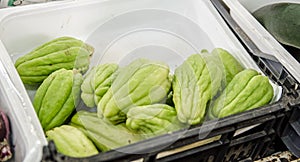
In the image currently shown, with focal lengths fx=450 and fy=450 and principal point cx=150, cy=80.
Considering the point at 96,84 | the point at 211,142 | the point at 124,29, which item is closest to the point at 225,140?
the point at 211,142

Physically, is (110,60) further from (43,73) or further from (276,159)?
(276,159)

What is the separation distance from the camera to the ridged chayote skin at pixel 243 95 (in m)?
0.90

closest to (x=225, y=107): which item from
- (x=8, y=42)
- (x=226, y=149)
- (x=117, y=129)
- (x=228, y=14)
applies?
(x=226, y=149)

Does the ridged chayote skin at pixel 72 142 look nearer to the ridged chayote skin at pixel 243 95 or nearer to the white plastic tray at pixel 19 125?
the white plastic tray at pixel 19 125

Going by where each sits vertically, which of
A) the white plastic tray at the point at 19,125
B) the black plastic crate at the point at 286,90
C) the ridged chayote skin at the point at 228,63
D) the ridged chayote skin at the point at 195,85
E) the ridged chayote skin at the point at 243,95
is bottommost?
the black plastic crate at the point at 286,90

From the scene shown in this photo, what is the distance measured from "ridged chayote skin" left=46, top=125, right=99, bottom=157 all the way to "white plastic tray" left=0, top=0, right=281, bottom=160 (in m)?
0.21

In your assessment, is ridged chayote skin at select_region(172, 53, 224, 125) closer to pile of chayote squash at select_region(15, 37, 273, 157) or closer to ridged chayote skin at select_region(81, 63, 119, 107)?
pile of chayote squash at select_region(15, 37, 273, 157)

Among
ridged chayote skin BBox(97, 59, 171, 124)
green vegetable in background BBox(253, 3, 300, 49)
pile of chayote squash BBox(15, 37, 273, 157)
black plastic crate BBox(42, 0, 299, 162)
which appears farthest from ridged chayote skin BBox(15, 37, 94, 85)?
green vegetable in background BBox(253, 3, 300, 49)

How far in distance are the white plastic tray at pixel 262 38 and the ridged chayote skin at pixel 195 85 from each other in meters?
0.13

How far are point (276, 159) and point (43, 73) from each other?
21.1 inches

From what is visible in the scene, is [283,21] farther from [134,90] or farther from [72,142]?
[72,142]

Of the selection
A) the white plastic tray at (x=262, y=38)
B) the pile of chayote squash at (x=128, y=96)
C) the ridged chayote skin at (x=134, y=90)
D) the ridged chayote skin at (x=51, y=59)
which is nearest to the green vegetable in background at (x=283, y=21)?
the white plastic tray at (x=262, y=38)

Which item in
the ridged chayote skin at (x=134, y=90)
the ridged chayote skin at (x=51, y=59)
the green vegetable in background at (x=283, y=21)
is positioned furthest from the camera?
the green vegetable in background at (x=283, y=21)

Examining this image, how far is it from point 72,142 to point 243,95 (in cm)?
35
